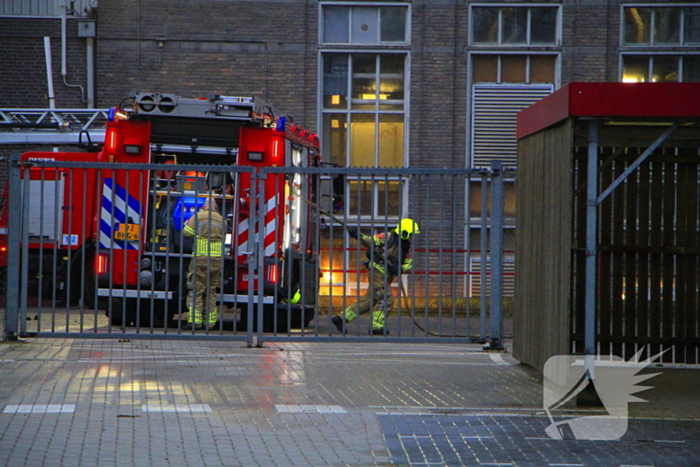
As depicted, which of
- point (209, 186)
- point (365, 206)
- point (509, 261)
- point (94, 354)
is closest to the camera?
point (94, 354)

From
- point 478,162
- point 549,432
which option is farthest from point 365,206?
point 549,432

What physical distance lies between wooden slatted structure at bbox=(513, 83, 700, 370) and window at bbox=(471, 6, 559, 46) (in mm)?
11563

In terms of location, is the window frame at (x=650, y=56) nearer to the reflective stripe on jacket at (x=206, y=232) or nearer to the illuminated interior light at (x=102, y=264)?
the reflective stripe on jacket at (x=206, y=232)

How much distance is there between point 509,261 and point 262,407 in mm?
6197

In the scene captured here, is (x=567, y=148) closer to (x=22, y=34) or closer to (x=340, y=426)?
(x=340, y=426)

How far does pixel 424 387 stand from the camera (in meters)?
8.61

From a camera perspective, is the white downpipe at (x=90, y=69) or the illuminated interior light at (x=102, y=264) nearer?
the illuminated interior light at (x=102, y=264)

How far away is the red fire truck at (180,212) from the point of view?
1042 cm

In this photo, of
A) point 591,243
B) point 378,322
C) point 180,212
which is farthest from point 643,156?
point 180,212

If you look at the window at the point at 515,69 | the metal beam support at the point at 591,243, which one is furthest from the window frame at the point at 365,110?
the metal beam support at the point at 591,243

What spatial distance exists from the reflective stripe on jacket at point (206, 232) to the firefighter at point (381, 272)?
1.56 m

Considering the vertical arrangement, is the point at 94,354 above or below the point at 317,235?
below

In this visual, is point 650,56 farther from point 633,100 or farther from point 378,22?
point 633,100

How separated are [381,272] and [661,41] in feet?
37.6
